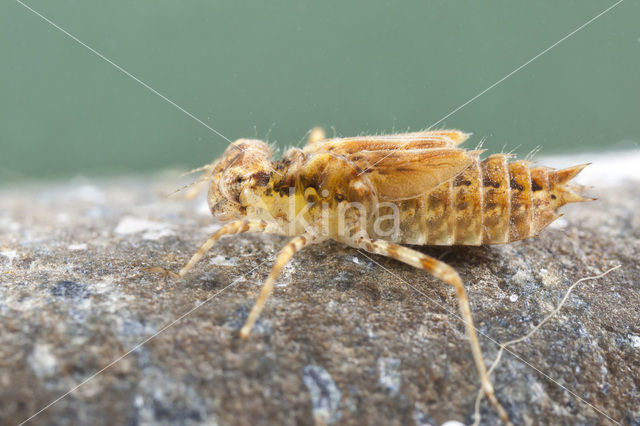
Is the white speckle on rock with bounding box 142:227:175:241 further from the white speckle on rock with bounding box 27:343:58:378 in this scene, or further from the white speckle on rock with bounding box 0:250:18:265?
the white speckle on rock with bounding box 27:343:58:378

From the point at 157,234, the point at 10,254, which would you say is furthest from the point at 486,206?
the point at 10,254

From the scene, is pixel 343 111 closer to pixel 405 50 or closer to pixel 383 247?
pixel 405 50

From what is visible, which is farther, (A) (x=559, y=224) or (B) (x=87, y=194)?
(B) (x=87, y=194)

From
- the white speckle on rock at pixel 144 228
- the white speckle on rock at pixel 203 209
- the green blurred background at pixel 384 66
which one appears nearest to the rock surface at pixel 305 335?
the white speckle on rock at pixel 144 228

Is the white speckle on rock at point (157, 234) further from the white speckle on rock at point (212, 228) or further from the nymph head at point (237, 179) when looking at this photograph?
the nymph head at point (237, 179)

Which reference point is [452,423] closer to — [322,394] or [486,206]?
[322,394]
